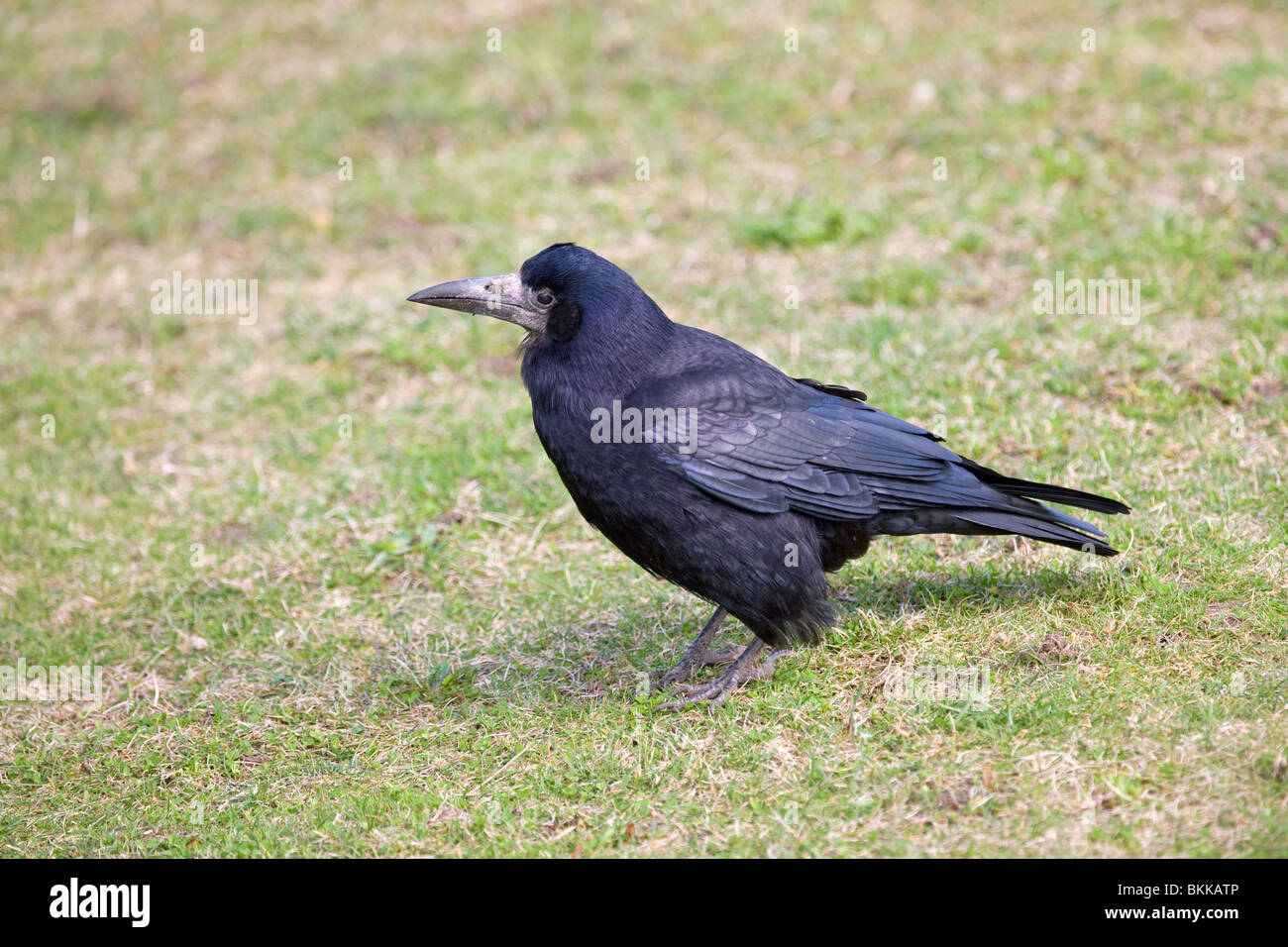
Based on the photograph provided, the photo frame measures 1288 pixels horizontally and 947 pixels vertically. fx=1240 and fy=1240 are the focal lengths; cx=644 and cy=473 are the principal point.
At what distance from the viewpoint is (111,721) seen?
4.99m

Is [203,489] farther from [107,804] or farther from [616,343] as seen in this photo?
[616,343]

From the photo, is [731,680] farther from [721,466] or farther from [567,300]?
[567,300]

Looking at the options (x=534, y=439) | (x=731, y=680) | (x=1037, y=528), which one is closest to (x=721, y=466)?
(x=731, y=680)

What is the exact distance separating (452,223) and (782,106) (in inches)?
106

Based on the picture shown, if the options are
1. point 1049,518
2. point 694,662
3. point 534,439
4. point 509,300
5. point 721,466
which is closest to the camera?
point 721,466

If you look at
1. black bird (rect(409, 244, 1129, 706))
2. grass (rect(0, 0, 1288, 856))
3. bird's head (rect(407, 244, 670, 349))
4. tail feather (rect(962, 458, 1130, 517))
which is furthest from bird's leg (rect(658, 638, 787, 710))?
bird's head (rect(407, 244, 670, 349))

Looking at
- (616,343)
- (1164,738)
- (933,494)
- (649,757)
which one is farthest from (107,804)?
(1164,738)

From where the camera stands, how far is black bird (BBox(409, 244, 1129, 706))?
14.6 ft

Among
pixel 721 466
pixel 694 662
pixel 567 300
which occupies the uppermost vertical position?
pixel 567 300

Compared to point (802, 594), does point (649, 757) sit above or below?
below

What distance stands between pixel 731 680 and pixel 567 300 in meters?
1.55

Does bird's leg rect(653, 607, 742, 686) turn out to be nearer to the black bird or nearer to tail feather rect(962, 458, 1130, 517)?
the black bird

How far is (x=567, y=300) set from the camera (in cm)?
465

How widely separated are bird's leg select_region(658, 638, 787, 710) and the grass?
0.13 metres
